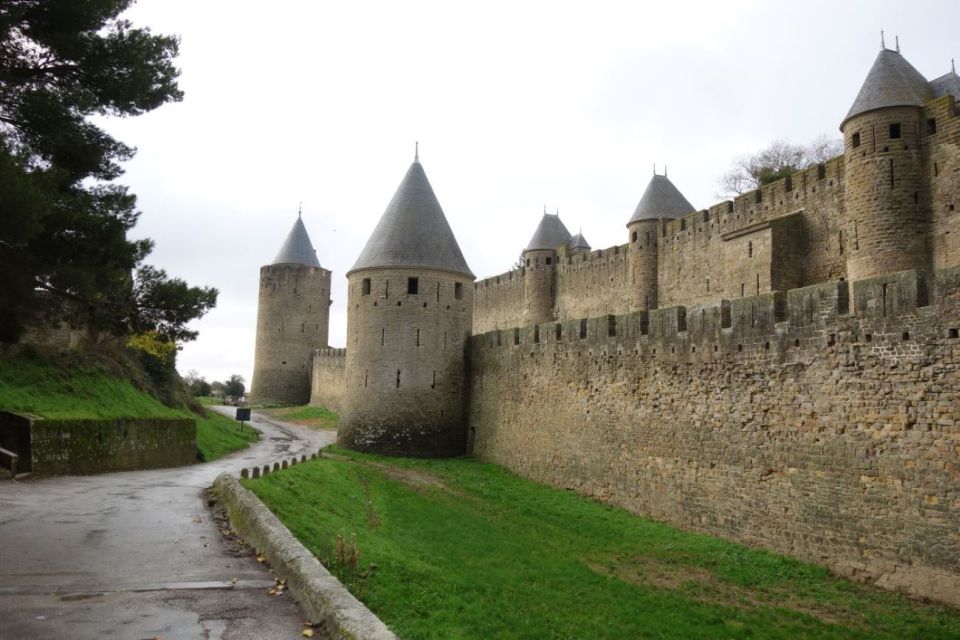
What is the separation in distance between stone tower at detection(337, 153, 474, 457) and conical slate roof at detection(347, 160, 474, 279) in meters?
0.04

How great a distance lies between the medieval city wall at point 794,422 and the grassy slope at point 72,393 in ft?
38.6

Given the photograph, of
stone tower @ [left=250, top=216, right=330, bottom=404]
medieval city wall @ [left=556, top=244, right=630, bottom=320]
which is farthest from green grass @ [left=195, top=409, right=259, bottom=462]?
stone tower @ [left=250, top=216, right=330, bottom=404]

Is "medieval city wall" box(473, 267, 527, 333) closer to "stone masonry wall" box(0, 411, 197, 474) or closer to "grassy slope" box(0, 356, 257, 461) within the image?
"grassy slope" box(0, 356, 257, 461)

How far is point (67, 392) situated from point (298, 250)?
35.4 meters

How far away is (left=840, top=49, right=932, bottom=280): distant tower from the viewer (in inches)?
791

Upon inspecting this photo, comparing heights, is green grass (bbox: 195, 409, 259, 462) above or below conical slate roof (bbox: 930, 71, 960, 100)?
below

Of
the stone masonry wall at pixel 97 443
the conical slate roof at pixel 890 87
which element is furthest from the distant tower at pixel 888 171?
the stone masonry wall at pixel 97 443

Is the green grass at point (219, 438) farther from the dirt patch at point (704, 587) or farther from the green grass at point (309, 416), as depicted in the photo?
the dirt patch at point (704, 587)

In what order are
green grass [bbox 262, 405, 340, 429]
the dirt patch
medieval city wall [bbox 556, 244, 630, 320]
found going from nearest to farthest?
the dirt patch
medieval city wall [bbox 556, 244, 630, 320]
green grass [bbox 262, 405, 340, 429]

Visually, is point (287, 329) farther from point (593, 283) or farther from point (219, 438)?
point (219, 438)

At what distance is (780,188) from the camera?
26547mm

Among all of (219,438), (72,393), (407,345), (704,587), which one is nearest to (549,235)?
(407,345)

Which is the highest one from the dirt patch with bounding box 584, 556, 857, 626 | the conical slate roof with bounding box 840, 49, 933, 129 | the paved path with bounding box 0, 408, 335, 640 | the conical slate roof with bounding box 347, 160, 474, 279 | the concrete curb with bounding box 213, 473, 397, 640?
the conical slate roof with bounding box 840, 49, 933, 129

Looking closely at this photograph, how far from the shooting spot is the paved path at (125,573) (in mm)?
6012
